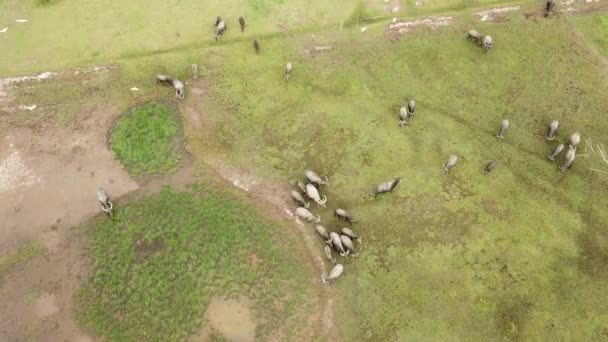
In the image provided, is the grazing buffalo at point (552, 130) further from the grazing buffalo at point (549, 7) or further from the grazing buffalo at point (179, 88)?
the grazing buffalo at point (179, 88)

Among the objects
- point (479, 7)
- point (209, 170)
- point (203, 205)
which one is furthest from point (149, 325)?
point (479, 7)

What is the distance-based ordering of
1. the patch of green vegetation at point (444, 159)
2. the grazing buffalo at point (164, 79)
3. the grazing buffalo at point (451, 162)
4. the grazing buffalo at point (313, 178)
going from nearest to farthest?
1. the patch of green vegetation at point (444, 159)
2. the grazing buffalo at point (313, 178)
3. the grazing buffalo at point (451, 162)
4. the grazing buffalo at point (164, 79)

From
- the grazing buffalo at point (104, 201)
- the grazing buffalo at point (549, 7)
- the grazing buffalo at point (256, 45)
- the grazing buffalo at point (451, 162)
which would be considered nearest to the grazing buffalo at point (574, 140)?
the grazing buffalo at point (451, 162)

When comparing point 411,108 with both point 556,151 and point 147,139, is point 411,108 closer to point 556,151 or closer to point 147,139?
point 556,151

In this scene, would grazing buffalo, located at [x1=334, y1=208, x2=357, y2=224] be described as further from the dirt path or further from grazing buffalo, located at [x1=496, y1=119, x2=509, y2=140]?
the dirt path

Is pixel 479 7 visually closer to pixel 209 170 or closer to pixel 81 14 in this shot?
pixel 209 170

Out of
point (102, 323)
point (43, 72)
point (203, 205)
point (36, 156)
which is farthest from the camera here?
point (43, 72)

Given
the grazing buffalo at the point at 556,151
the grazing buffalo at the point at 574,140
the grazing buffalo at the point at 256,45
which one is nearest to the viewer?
the grazing buffalo at the point at 556,151

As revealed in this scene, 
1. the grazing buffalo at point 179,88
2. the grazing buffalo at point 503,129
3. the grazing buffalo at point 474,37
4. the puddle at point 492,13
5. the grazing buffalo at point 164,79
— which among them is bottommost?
the grazing buffalo at point 503,129

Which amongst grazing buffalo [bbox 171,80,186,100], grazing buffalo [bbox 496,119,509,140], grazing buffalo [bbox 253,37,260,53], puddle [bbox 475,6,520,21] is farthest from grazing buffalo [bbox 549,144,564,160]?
grazing buffalo [bbox 171,80,186,100]
